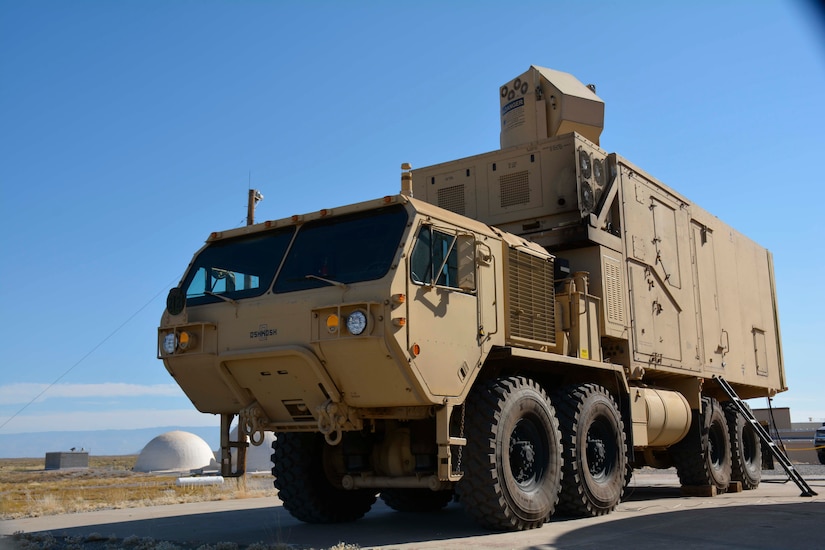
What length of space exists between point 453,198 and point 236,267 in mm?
4075

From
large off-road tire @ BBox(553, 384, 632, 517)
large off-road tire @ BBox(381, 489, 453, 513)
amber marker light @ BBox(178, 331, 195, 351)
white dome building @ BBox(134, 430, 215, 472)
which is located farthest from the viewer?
white dome building @ BBox(134, 430, 215, 472)

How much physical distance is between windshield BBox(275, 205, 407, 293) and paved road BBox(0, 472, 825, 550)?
101 inches

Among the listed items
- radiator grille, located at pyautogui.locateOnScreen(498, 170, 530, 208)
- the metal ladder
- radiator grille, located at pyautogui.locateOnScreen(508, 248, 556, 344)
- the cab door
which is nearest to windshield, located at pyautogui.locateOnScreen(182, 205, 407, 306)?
the cab door

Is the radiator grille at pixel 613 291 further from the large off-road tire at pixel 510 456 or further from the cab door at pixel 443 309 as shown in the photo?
the cab door at pixel 443 309

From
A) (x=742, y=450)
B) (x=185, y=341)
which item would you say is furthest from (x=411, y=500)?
(x=742, y=450)

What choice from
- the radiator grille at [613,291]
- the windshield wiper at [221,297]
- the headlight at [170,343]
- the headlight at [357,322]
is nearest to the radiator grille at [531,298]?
the radiator grille at [613,291]

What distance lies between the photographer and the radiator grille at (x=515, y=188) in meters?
11.3

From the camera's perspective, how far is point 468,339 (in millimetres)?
8219

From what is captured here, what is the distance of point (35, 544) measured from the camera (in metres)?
8.30

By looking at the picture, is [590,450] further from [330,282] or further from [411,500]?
[330,282]

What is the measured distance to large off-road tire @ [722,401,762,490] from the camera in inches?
546

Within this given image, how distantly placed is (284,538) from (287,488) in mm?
1282

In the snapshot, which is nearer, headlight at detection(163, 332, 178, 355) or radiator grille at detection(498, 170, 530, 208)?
headlight at detection(163, 332, 178, 355)

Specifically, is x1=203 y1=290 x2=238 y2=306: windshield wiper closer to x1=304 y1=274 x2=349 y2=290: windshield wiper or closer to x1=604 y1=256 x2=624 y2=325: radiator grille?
x1=304 y1=274 x2=349 y2=290: windshield wiper
